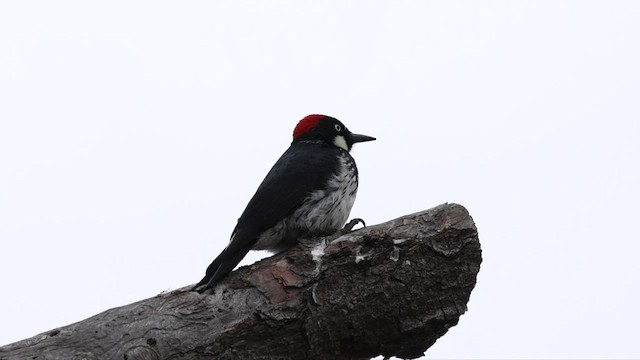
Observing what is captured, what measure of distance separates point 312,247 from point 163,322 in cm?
85

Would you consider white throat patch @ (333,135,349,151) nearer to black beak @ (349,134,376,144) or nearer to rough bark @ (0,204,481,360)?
black beak @ (349,134,376,144)

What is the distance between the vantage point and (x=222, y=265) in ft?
13.8

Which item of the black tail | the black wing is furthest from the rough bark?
the black wing

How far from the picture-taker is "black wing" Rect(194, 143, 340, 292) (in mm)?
4520

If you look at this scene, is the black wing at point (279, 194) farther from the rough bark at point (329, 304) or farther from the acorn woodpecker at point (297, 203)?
the rough bark at point (329, 304)

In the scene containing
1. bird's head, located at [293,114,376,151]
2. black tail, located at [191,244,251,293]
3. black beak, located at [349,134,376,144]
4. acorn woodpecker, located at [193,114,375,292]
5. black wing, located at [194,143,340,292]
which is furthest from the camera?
black beak, located at [349,134,376,144]

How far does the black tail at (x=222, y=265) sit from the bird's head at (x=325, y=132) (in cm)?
167

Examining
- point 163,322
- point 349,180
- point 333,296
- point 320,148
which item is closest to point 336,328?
Result: point 333,296

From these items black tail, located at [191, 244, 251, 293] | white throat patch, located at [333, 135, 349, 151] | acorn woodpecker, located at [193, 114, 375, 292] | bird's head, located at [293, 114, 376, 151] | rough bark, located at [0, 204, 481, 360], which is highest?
bird's head, located at [293, 114, 376, 151]

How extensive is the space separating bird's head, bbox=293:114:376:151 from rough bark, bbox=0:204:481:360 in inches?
78.1

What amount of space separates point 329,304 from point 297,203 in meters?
1.17

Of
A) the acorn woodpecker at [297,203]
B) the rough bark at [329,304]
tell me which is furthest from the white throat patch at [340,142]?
the rough bark at [329,304]

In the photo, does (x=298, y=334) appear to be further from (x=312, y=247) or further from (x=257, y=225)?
(x=257, y=225)

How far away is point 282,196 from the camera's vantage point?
4.94 m
